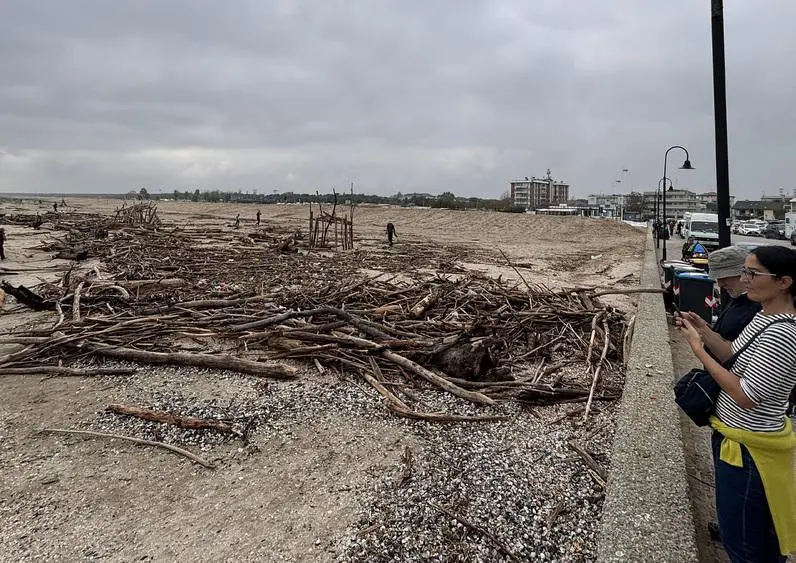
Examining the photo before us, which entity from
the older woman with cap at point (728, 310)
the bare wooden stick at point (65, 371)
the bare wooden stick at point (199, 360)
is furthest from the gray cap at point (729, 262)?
the bare wooden stick at point (65, 371)

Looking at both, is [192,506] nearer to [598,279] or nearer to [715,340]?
[715,340]

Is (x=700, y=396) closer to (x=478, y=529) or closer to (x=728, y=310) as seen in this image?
(x=728, y=310)

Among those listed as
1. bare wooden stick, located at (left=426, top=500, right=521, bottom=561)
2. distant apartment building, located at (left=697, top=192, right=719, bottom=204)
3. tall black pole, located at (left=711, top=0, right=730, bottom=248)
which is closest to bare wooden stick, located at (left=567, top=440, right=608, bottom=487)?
bare wooden stick, located at (left=426, top=500, right=521, bottom=561)

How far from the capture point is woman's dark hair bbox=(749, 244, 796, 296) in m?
2.00

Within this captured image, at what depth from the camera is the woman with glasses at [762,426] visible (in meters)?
1.95

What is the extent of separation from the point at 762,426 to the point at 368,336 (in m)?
5.31

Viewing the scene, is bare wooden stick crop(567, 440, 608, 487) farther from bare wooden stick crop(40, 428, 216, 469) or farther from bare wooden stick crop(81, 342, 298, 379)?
bare wooden stick crop(81, 342, 298, 379)

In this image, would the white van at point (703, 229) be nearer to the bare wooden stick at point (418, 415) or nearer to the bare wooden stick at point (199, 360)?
the bare wooden stick at point (418, 415)

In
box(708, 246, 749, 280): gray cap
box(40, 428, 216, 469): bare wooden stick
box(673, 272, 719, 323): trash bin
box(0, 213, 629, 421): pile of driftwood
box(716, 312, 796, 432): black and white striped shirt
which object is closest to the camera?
box(716, 312, 796, 432): black and white striped shirt

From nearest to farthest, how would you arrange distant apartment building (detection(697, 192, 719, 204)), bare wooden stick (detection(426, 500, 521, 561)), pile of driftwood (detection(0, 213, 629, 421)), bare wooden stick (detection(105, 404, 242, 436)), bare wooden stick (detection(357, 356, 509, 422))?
bare wooden stick (detection(426, 500, 521, 561))
bare wooden stick (detection(105, 404, 242, 436))
bare wooden stick (detection(357, 356, 509, 422))
pile of driftwood (detection(0, 213, 629, 421))
distant apartment building (detection(697, 192, 719, 204))

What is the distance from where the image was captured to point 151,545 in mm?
3109

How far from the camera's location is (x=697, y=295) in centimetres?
800

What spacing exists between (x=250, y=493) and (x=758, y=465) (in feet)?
10.8

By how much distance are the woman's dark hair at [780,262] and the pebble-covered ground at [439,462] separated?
206cm
